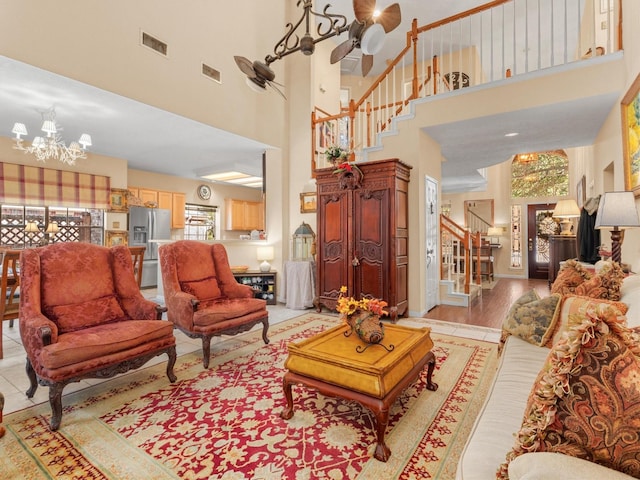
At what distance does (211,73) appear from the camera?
4.60m

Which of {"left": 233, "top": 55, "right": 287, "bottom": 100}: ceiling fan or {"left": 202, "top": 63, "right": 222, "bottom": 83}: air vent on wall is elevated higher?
{"left": 202, "top": 63, "right": 222, "bottom": 83}: air vent on wall

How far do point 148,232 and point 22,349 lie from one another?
3754mm

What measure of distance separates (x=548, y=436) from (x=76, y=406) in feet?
9.06

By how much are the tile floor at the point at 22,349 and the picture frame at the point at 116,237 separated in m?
2.22

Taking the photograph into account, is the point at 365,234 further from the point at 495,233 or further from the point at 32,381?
the point at 495,233

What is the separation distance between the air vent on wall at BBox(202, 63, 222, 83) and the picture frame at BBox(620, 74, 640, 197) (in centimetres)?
473

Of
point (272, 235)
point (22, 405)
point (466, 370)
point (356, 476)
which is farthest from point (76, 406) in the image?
point (272, 235)

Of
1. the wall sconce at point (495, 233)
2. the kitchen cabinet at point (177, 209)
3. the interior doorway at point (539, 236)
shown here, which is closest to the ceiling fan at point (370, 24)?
the kitchen cabinet at point (177, 209)

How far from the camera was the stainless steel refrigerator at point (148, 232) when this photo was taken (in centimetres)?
665

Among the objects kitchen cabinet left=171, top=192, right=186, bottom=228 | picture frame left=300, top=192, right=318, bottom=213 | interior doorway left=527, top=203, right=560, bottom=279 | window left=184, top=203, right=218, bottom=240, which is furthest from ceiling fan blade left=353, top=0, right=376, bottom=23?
interior doorway left=527, top=203, right=560, bottom=279

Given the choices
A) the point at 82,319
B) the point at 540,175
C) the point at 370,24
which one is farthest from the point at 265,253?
the point at 540,175

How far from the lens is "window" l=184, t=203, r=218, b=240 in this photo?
27.8ft

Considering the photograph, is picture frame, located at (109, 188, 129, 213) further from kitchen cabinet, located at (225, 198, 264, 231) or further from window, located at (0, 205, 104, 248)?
kitchen cabinet, located at (225, 198, 264, 231)

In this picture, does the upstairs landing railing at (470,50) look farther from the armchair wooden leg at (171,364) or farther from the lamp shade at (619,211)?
the armchair wooden leg at (171,364)
